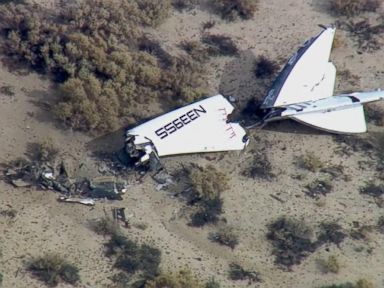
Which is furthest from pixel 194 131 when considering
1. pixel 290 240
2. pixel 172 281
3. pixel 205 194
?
pixel 172 281

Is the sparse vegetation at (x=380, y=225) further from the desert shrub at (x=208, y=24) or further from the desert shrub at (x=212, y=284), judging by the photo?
the desert shrub at (x=208, y=24)

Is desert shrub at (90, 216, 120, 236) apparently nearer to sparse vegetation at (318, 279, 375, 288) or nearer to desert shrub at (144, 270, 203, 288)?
desert shrub at (144, 270, 203, 288)

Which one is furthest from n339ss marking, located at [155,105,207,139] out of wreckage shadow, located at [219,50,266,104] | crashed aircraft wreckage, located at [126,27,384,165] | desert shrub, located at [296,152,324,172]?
desert shrub, located at [296,152,324,172]

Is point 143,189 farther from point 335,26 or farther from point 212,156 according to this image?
point 335,26

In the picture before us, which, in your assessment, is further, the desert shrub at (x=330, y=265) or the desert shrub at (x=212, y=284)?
the desert shrub at (x=330, y=265)

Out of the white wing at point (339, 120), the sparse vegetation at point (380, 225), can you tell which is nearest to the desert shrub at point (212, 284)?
the sparse vegetation at point (380, 225)

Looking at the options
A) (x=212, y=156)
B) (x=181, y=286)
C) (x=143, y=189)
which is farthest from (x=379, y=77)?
(x=181, y=286)
